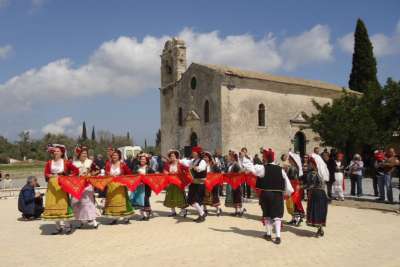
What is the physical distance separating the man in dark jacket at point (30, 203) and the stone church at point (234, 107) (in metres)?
18.2

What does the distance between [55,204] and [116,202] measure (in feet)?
4.71

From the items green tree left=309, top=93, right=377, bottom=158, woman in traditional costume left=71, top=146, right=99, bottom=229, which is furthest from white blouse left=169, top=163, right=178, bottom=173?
green tree left=309, top=93, right=377, bottom=158

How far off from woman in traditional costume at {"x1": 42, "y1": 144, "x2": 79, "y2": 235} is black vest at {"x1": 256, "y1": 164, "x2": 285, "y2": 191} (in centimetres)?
433

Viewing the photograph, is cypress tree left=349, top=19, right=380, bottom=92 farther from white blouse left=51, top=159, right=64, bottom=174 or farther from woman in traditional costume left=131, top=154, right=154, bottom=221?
Result: white blouse left=51, top=159, right=64, bottom=174

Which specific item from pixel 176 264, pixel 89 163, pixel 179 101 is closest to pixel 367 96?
pixel 179 101

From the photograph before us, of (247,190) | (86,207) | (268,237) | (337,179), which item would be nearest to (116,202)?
(86,207)

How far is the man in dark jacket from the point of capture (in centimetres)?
1127

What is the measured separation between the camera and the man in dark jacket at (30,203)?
11266 mm

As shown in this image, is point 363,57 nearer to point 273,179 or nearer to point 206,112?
point 206,112

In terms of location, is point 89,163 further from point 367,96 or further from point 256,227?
point 367,96

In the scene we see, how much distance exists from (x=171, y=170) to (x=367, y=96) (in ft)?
58.8

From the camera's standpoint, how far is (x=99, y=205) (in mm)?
14008

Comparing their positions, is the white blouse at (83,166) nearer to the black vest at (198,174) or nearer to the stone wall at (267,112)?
the black vest at (198,174)

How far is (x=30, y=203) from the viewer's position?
1134 centimetres
